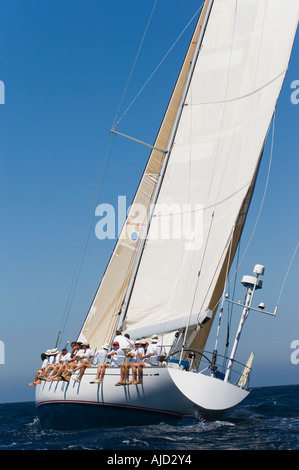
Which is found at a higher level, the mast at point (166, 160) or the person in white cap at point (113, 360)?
the mast at point (166, 160)

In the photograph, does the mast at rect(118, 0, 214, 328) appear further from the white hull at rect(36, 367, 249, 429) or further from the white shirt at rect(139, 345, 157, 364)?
the white hull at rect(36, 367, 249, 429)

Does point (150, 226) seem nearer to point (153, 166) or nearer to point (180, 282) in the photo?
point (180, 282)

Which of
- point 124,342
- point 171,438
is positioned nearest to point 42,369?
point 124,342

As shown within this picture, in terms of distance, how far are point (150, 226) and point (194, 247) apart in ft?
4.91

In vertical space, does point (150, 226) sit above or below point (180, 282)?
above

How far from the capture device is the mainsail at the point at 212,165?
722 inches

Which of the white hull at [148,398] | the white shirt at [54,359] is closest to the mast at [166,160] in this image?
the white shirt at [54,359]

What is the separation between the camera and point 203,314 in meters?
17.8

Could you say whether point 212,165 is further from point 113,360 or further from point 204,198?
point 113,360

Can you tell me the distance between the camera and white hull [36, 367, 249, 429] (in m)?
15.2

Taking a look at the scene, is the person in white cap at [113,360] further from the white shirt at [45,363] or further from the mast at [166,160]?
the white shirt at [45,363]

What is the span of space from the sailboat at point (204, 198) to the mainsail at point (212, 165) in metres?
0.03

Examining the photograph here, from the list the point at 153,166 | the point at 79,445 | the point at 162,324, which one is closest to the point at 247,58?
the point at 153,166

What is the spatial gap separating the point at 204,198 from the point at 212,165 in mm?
1004
